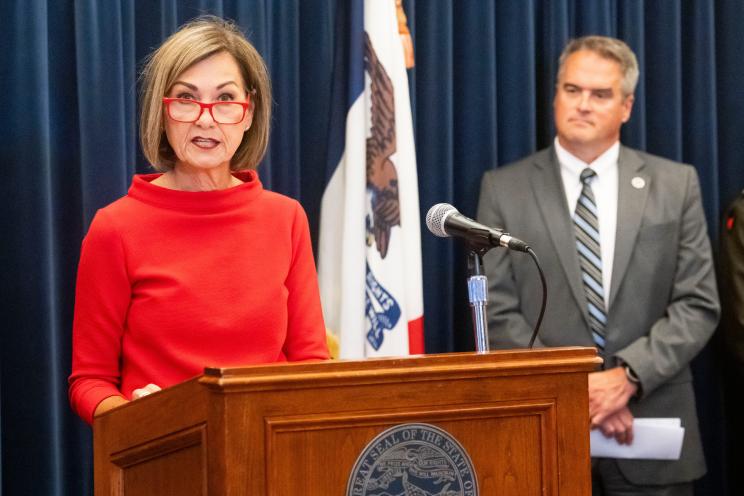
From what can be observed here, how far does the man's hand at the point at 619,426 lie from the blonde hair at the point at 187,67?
187cm

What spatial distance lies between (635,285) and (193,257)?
213 cm

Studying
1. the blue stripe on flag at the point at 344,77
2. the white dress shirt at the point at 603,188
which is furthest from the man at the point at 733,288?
the blue stripe on flag at the point at 344,77

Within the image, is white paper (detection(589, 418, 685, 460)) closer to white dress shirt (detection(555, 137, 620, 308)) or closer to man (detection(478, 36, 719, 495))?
man (detection(478, 36, 719, 495))

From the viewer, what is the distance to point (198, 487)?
1908 mm

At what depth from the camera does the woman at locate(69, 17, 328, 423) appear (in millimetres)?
2537

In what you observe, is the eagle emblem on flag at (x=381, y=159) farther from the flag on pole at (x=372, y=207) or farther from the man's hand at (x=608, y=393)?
the man's hand at (x=608, y=393)

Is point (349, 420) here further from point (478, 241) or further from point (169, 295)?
point (169, 295)

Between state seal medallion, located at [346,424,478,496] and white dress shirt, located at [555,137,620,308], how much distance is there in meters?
2.40

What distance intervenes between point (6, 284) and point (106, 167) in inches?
18.6

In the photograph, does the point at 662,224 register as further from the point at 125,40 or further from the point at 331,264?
the point at 125,40

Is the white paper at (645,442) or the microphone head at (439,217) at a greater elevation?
the microphone head at (439,217)

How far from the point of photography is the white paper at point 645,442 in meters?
4.14

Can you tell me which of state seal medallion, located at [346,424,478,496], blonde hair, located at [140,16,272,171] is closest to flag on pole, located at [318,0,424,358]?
blonde hair, located at [140,16,272,171]

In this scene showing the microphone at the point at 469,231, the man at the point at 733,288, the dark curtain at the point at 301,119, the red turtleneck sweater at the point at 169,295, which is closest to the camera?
the microphone at the point at 469,231
